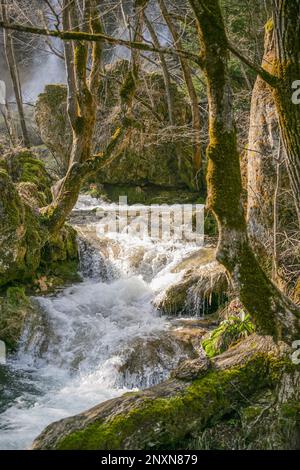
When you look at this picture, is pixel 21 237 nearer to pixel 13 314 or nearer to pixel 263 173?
pixel 13 314

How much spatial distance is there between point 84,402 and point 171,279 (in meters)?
4.04

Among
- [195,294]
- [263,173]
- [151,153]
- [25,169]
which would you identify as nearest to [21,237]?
[195,294]

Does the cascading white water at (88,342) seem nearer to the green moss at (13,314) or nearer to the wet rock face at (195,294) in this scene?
the green moss at (13,314)

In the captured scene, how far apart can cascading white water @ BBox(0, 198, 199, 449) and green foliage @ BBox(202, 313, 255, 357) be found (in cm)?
138

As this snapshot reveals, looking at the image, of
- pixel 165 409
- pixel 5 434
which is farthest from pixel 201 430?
pixel 5 434

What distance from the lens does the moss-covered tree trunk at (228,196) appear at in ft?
12.0

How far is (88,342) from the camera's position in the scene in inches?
324

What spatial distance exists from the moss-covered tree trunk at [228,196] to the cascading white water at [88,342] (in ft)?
10.6

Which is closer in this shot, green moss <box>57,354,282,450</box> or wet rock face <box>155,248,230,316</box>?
green moss <box>57,354,282,450</box>

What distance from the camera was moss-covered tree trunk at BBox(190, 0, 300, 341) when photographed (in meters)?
3.66

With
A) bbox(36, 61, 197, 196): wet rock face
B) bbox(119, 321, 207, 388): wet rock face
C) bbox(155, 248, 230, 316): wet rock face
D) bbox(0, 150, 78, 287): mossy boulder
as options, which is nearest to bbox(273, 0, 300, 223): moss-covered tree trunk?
bbox(119, 321, 207, 388): wet rock face

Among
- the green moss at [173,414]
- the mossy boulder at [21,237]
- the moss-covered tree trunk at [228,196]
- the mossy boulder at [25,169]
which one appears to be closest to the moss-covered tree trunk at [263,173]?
the moss-covered tree trunk at [228,196]

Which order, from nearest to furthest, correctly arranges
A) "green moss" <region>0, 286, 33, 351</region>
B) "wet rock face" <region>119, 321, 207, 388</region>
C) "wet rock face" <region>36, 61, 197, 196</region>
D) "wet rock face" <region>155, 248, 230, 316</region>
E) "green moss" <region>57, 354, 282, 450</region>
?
1. "green moss" <region>57, 354, 282, 450</region>
2. "wet rock face" <region>119, 321, 207, 388</region>
3. "green moss" <region>0, 286, 33, 351</region>
4. "wet rock face" <region>155, 248, 230, 316</region>
5. "wet rock face" <region>36, 61, 197, 196</region>

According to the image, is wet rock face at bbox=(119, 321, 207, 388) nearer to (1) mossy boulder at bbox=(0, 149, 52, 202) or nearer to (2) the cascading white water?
(2) the cascading white water
